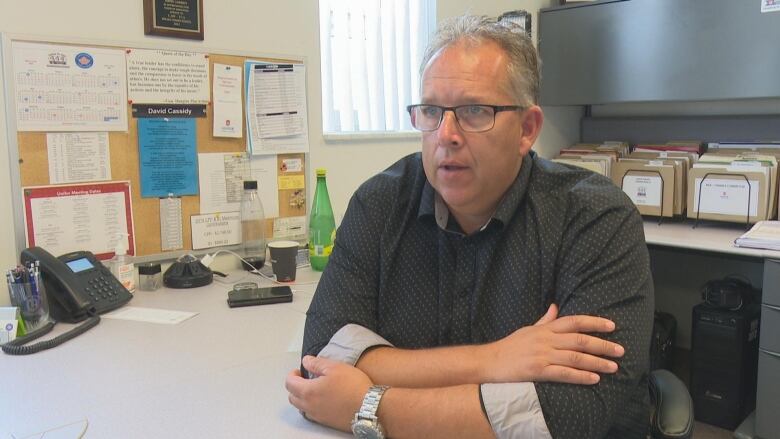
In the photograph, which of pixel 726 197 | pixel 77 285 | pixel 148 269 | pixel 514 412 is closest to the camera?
pixel 514 412

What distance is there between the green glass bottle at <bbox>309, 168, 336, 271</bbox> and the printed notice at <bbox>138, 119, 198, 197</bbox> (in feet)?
1.34

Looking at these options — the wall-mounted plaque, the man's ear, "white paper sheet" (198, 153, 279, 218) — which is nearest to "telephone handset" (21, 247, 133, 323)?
"white paper sheet" (198, 153, 279, 218)

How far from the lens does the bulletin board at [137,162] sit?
163 centimetres

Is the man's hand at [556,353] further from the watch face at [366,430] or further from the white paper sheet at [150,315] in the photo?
the white paper sheet at [150,315]

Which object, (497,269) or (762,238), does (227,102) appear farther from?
(762,238)

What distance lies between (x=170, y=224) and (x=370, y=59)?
112cm

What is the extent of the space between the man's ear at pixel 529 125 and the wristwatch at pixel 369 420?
0.60 m

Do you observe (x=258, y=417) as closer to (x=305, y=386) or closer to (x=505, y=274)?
(x=305, y=386)

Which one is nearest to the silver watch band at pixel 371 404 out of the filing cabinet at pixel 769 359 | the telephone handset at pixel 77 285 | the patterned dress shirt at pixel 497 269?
the patterned dress shirt at pixel 497 269

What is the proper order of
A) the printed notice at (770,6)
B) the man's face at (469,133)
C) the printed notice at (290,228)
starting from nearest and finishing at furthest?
1. the man's face at (469,133)
2. the printed notice at (290,228)
3. the printed notice at (770,6)

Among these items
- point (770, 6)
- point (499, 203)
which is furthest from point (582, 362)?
point (770, 6)

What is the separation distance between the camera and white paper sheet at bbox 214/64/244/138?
199 centimetres

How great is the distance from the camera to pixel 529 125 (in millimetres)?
1256

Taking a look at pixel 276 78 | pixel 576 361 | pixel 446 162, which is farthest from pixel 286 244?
pixel 576 361
